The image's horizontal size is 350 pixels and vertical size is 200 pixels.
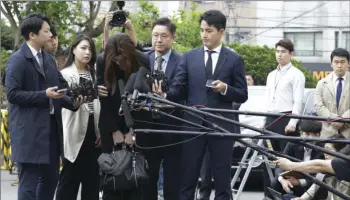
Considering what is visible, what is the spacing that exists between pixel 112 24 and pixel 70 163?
1.60m

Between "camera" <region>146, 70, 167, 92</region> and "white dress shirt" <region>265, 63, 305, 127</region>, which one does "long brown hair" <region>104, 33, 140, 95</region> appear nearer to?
"camera" <region>146, 70, 167, 92</region>

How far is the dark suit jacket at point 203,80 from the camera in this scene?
9188mm

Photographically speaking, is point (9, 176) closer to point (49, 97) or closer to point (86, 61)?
point (86, 61)

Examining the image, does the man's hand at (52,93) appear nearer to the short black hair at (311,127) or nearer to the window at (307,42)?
the short black hair at (311,127)

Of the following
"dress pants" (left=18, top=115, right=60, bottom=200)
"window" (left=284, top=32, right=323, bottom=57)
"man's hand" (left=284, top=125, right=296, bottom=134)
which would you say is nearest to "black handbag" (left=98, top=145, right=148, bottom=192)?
"dress pants" (left=18, top=115, right=60, bottom=200)

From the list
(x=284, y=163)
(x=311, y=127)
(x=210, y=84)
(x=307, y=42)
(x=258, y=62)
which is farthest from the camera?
(x=307, y=42)

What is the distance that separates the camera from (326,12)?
47.7 meters

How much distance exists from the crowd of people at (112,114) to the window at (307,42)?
39444 millimetres

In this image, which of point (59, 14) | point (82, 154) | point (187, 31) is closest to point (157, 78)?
point (82, 154)

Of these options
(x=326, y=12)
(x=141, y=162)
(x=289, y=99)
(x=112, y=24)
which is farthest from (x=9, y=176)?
(x=326, y=12)

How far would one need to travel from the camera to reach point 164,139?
9.27 metres

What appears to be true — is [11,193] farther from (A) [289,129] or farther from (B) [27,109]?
(B) [27,109]

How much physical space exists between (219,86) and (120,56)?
103 centimetres

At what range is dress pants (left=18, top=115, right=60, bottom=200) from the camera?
866 centimetres
